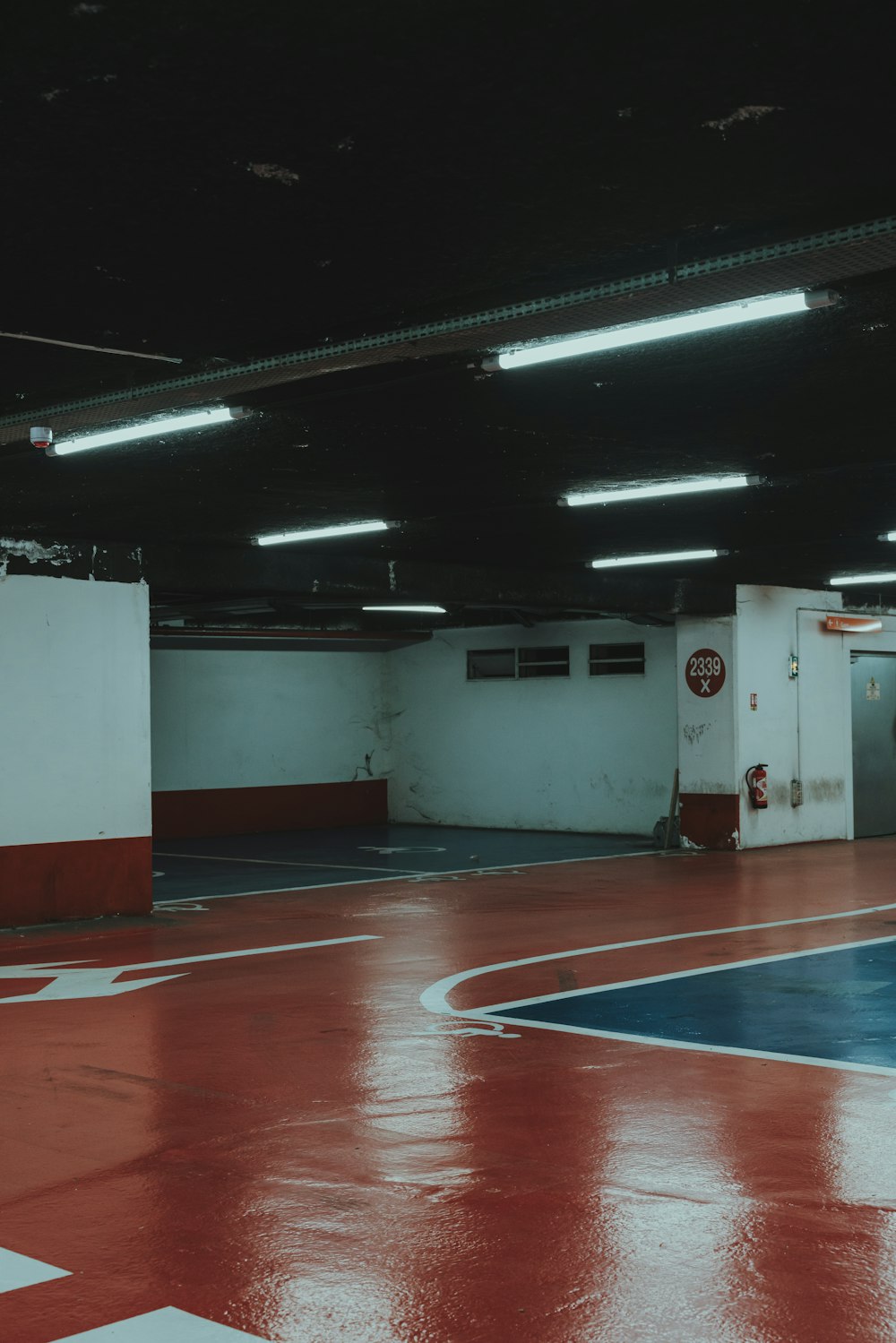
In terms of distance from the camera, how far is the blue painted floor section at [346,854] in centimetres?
1593

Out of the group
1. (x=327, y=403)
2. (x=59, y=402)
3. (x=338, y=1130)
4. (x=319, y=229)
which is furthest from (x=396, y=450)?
(x=338, y=1130)

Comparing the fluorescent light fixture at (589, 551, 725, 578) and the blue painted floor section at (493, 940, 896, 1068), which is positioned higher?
the fluorescent light fixture at (589, 551, 725, 578)

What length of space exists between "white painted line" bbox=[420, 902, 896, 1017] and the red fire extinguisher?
5.37 metres

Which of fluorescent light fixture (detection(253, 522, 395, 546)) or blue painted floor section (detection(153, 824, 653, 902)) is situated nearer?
fluorescent light fixture (detection(253, 522, 395, 546))

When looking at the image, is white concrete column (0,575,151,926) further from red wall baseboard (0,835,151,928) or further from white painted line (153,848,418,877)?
white painted line (153,848,418,877)

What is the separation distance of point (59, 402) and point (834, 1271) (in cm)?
573

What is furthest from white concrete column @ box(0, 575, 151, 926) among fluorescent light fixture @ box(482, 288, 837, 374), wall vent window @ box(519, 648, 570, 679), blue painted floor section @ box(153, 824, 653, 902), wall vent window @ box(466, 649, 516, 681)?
wall vent window @ box(466, 649, 516, 681)

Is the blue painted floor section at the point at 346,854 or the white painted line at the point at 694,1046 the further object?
the blue painted floor section at the point at 346,854

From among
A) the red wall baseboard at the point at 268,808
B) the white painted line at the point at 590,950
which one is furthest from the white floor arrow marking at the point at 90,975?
the red wall baseboard at the point at 268,808

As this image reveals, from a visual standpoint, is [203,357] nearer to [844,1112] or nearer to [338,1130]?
[338,1130]

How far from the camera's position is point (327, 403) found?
765 cm

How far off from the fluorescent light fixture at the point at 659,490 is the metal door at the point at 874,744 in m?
10.3

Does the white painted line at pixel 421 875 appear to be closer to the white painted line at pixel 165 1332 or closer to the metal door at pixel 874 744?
the metal door at pixel 874 744

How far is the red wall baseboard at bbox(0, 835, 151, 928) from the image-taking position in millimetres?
11875
